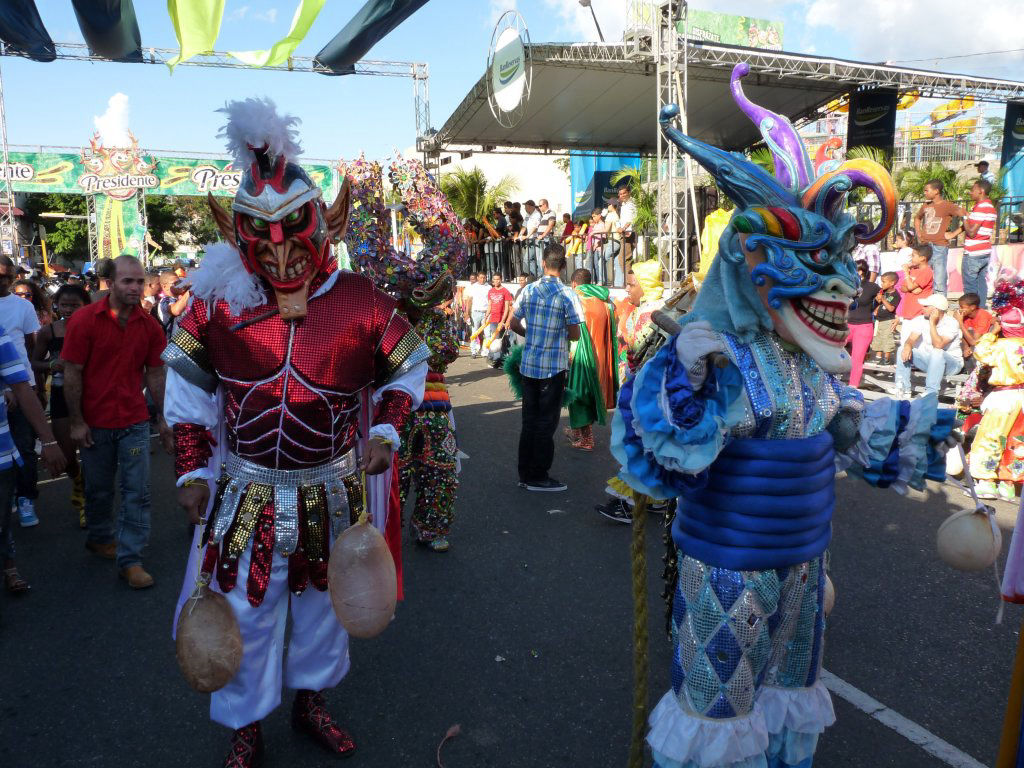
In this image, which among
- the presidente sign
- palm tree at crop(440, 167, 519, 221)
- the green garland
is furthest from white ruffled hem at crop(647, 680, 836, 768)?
the presidente sign

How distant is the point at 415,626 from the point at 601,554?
4.64ft

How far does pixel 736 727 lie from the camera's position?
223 centimetres

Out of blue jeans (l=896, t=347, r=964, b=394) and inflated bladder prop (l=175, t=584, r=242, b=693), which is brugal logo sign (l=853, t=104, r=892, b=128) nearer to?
blue jeans (l=896, t=347, r=964, b=394)

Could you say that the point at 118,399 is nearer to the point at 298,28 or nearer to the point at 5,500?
the point at 5,500

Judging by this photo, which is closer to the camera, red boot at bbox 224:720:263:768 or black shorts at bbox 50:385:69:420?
red boot at bbox 224:720:263:768

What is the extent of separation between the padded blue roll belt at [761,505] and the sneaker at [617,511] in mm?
3193

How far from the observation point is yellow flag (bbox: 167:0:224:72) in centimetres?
969

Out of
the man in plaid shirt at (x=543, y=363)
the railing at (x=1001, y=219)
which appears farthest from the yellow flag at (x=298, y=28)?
the railing at (x=1001, y=219)

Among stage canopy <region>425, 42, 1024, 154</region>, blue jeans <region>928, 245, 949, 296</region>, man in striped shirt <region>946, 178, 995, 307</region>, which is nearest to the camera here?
man in striped shirt <region>946, 178, 995, 307</region>

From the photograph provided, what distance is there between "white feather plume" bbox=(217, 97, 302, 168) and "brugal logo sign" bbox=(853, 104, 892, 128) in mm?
18636

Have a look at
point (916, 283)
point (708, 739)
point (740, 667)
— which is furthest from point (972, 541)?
point (916, 283)

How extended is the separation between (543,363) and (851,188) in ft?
13.2

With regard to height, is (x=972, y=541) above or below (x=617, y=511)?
above

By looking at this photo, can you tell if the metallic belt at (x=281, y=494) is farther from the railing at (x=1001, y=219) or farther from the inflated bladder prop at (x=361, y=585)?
the railing at (x=1001, y=219)
